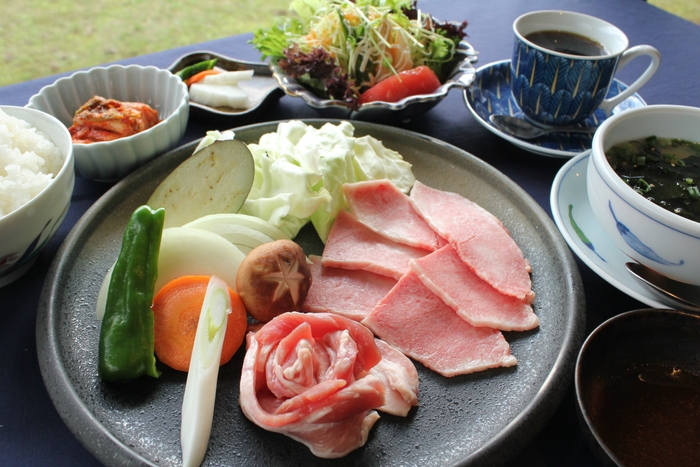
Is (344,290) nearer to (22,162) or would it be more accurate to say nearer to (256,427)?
(256,427)

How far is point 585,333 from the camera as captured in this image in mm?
1561

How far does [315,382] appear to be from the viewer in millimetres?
1347

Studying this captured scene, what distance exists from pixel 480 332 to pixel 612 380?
413 millimetres

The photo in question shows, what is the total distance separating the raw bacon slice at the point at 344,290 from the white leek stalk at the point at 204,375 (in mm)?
342

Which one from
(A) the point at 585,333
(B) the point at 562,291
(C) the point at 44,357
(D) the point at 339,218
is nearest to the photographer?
(C) the point at 44,357

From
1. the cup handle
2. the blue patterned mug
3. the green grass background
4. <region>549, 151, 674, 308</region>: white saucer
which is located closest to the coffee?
the blue patterned mug

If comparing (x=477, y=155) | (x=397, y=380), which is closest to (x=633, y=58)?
(x=477, y=155)

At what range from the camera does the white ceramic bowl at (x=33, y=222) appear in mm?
1509

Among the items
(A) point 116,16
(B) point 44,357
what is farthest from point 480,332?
(A) point 116,16

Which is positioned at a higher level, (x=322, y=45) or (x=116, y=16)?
(x=322, y=45)

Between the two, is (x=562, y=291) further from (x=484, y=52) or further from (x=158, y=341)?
(x=484, y=52)

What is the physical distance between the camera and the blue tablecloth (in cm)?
135

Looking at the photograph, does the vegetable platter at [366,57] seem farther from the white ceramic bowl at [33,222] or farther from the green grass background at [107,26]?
the green grass background at [107,26]

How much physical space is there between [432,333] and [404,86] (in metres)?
1.38
